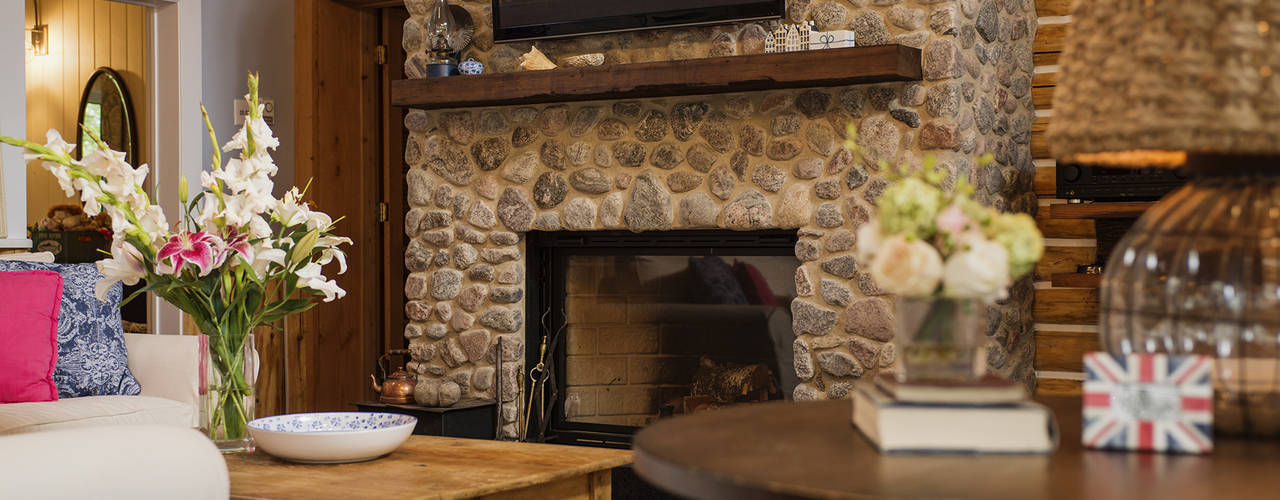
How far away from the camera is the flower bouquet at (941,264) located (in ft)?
4.07

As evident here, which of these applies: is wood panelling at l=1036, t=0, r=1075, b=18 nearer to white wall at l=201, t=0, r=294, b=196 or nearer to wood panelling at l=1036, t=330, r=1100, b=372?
wood panelling at l=1036, t=330, r=1100, b=372

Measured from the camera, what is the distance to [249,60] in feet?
18.8

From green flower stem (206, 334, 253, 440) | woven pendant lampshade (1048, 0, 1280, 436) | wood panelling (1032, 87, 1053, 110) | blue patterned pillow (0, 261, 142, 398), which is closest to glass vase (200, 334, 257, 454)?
green flower stem (206, 334, 253, 440)

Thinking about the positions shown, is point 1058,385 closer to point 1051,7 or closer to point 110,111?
point 1051,7

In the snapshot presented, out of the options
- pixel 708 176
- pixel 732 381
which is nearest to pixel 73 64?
pixel 708 176

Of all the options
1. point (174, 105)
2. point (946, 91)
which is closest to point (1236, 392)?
point (946, 91)

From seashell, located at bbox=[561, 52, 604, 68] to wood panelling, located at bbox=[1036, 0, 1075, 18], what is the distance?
155 centimetres

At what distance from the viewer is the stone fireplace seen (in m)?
3.85

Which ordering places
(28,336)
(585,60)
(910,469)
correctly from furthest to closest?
1. (585,60)
2. (28,336)
3. (910,469)

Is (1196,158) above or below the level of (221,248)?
above

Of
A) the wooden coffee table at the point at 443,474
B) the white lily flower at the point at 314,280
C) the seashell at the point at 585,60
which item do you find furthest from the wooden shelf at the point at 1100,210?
the white lily flower at the point at 314,280

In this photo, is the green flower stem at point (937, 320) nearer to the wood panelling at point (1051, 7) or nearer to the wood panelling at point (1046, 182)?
the wood panelling at point (1046, 182)

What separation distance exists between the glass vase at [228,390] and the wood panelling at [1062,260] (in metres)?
2.84

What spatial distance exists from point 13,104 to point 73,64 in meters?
1.93
